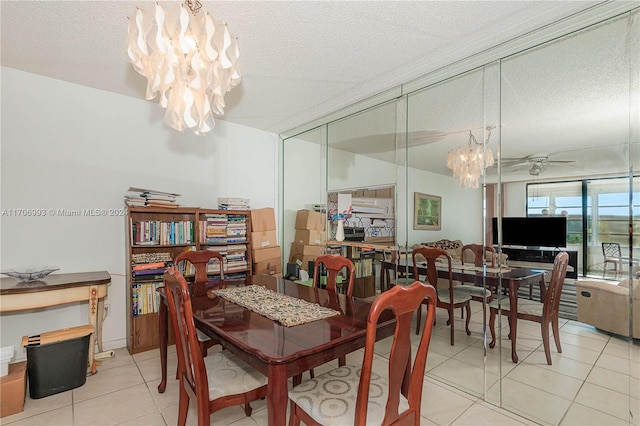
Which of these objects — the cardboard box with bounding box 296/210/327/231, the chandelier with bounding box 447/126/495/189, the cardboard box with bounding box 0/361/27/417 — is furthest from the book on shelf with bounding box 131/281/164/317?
the chandelier with bounding box 447/126/495/189

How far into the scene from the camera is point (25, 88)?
266cm

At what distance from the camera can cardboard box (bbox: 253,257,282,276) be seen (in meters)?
3.74

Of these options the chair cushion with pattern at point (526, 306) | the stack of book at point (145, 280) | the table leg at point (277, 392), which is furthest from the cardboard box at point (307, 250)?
the table leg at point (277, 392)

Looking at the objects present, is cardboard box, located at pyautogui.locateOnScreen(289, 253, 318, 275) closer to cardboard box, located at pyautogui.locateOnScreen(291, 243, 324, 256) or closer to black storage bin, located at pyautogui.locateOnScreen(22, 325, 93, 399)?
cardboard box, located at pyautogui.locateOnScreen(291, 243, 324, 256)

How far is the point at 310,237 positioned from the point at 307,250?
18 centimetres

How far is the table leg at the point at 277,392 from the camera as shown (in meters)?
1.22

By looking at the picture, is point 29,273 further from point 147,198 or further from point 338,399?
point 338,399

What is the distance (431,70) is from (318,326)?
86.7 inches

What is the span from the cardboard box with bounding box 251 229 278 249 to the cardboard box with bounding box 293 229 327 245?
0.35 m

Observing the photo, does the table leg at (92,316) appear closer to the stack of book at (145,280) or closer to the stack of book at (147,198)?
the stack of book at (145,280)

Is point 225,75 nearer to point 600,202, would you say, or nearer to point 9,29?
point 9,29

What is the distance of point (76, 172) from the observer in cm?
288

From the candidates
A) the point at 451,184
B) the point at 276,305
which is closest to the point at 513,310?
the point at 451,184

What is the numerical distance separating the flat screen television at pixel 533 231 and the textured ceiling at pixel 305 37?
1.24 metres
